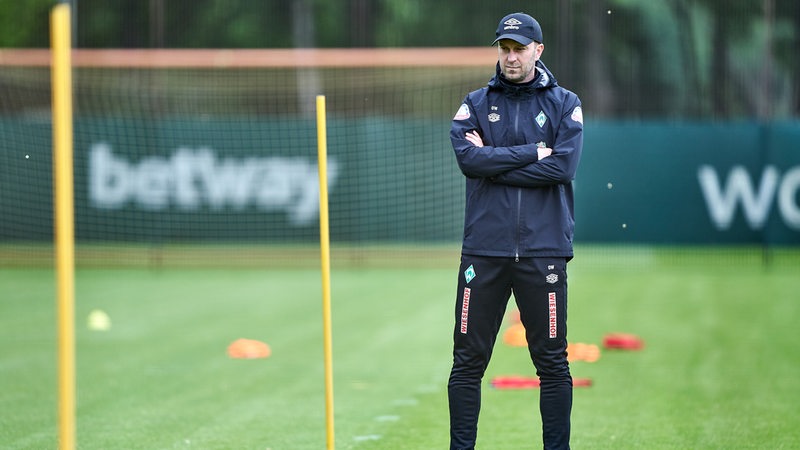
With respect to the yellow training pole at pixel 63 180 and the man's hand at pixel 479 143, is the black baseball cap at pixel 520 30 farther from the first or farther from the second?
the yellow training pole at pixel 63 180

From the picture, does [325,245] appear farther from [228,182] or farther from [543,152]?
[228,182]

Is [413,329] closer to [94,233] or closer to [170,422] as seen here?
[170,422]

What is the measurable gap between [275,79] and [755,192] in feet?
29.0

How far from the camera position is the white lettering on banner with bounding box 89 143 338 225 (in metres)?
19.6

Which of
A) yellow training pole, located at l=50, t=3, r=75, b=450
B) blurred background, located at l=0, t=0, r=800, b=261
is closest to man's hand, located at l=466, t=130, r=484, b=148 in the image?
yellow training pole, located at l=50, t=3, r=75, b=450

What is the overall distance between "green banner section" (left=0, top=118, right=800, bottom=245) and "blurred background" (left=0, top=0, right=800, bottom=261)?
0.02 metres

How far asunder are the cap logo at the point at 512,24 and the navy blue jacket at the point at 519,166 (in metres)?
0.24

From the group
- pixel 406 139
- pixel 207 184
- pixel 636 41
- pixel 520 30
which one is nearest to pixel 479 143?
pixel 520 30

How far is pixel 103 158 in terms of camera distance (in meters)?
19.5

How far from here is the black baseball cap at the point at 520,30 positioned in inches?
214

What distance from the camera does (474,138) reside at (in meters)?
5.62

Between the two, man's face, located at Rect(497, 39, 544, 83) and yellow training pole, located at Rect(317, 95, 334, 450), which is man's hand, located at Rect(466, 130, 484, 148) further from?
yellow training pole, located at Rect(317, 95, 334, 450)

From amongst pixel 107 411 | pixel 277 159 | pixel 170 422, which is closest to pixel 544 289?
pixel 170 422

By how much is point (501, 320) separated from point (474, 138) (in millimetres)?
820
